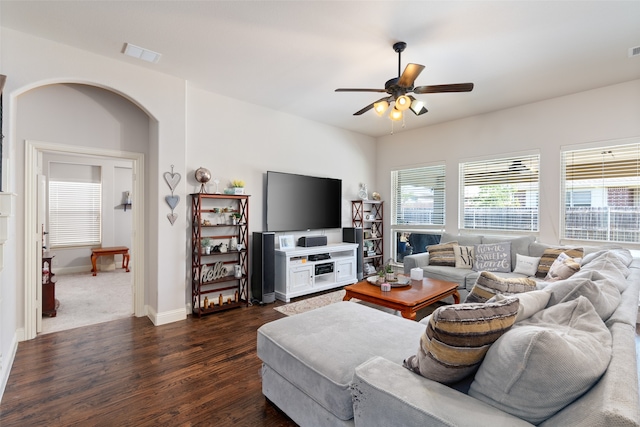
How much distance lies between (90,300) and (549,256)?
242 inches

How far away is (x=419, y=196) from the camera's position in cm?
586

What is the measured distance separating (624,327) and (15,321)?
176 inches

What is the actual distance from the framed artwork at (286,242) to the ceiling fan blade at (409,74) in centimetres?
286

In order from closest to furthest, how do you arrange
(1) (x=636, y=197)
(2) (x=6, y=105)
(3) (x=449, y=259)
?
(2) (x=6, y=105)
(1) (x=636, y=197)
(3) (x=449, y=259)

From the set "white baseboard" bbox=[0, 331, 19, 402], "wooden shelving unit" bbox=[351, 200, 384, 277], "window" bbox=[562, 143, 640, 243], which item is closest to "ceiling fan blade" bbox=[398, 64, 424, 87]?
"window" bbox=[562, 143, 640, 243]

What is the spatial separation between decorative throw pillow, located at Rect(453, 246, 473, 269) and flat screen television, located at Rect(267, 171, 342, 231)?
6.68 ft

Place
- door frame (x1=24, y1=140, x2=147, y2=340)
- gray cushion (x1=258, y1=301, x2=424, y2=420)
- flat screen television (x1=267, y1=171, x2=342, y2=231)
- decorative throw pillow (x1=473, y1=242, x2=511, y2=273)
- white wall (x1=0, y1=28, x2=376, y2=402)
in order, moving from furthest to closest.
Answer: flat screen television (x1=267, y1=171, x2=342, y2=231) → decorative throw pillow (x1=473, y1=242, x2=511, y2=273) → door frame (x1=24, y1=140, x2=147, y2=340) → white wall (x1=0, y1=28, x2=376, y2=402) → gray cushion (x1=258, y1=301, x2=424, y2=420)

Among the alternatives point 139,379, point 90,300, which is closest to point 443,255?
point 139,379

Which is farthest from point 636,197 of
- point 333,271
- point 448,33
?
point 333,271

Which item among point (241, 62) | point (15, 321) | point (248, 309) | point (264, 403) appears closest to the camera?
point (264, 403)

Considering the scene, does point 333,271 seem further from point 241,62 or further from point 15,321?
point 15,321

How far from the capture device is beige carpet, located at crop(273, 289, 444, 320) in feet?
12.9

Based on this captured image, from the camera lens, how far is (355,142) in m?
6.07

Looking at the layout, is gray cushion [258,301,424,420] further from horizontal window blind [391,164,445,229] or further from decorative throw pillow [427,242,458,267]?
horizontal window blind [391,164,445,229]
